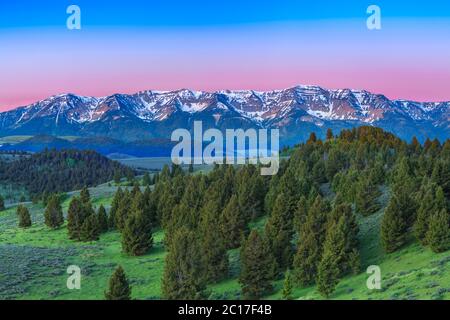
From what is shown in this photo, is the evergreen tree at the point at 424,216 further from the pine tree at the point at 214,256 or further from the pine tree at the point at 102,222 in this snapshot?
the pine tree at the point at 102,222

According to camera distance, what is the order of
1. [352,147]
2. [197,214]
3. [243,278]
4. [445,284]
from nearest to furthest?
[445,284], [243,278], [197,214], [352,147]

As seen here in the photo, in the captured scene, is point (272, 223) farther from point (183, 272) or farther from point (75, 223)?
point (75, 223)

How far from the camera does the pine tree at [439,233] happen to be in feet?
150

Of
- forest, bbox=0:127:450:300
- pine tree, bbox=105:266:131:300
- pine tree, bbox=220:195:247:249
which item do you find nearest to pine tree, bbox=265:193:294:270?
forest, bbox=0:127:450:300

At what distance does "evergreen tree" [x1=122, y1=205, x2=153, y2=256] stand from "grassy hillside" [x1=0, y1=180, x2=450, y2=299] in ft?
4.53

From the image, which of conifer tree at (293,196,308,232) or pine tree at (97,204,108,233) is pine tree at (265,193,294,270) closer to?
conifer tree at (293,196,308,232)

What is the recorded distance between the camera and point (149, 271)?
57.7 meters

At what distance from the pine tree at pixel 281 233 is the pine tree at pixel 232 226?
6.33 meters

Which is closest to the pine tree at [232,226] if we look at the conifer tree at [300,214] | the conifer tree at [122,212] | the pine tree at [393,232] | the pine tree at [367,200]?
the conifer tree at [300,214]

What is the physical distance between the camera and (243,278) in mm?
48656

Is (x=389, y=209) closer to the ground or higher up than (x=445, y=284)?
higher up

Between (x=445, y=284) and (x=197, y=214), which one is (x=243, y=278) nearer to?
(x=445, y=284)
